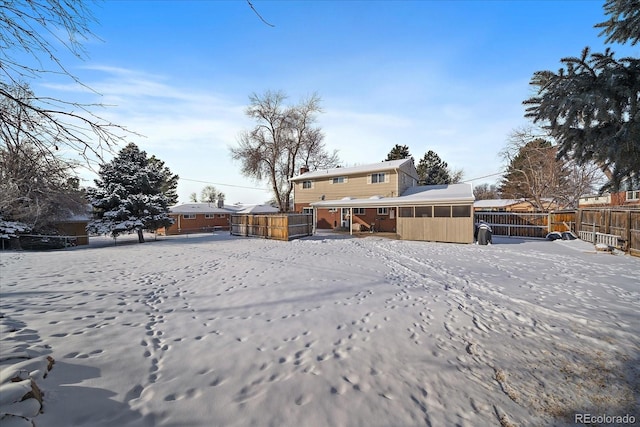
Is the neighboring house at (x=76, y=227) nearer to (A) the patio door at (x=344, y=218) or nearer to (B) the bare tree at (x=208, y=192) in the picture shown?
(A) the patio door at (x=344, y=218)

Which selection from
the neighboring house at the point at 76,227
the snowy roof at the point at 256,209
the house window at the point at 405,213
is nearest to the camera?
the house window at the point at 405,213

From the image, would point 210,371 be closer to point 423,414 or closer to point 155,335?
point 155,335

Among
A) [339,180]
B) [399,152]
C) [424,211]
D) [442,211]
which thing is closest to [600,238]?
[442,211]

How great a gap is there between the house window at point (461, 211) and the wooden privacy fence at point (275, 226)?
32.3 feet

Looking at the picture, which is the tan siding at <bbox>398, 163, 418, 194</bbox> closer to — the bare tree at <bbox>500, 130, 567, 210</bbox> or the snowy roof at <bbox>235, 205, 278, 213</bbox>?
the bare tree at <bbox>500, 130, 567, 210</bbox>

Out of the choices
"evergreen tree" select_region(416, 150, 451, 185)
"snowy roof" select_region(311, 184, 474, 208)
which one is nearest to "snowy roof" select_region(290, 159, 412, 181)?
"snowy roof" select_region(311, 184, 474, 208)

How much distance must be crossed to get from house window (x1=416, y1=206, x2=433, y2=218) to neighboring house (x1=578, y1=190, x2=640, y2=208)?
9559 mm

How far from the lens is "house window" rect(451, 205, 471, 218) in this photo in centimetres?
1572

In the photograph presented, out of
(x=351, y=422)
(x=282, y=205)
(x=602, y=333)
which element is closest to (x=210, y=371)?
(x=351, y=422)

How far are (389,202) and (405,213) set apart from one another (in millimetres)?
1307

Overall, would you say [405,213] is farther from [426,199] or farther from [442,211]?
[442,211]

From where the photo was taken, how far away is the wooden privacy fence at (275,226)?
1848cm

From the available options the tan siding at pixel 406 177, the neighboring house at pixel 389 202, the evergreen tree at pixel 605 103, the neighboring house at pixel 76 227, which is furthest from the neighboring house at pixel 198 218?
the evergreen tree at pixel 605 103

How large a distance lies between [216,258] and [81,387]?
8607 millimetres
